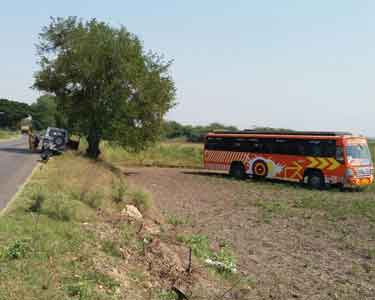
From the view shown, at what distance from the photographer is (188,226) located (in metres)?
15.3

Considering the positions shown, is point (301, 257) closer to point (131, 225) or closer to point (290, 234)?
point (290, 234)

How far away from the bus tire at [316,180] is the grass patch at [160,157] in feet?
58.1

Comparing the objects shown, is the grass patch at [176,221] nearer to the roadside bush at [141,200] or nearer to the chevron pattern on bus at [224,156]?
the roadside bush at [141,200]

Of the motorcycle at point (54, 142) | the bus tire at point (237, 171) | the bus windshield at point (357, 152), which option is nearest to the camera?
the bus windshield at point (357, 152)

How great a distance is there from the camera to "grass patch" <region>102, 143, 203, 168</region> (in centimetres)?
4456

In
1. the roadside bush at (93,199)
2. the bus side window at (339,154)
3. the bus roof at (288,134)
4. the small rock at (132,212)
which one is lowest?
the small rock at (132,212)

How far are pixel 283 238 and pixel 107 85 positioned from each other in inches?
800

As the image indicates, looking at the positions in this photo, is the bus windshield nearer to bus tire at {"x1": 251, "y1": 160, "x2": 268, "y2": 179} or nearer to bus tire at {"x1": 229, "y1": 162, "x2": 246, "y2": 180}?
bus tire at {"x1": 251, "y1": 160, "x2": 268, "y2": 179}

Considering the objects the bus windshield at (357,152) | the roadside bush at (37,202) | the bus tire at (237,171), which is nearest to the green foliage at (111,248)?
the roadside bush at (37,202)

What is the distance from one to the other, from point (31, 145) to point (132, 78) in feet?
28.7

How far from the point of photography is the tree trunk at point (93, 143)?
33.7 meters

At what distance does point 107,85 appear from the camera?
31812 millimetres

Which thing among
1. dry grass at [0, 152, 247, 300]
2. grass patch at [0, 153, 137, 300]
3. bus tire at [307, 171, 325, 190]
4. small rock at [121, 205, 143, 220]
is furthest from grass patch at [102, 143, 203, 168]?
grass patch at [0, 153, 137, 300]

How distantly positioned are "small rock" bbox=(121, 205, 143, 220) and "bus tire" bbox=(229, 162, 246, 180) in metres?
18.0
